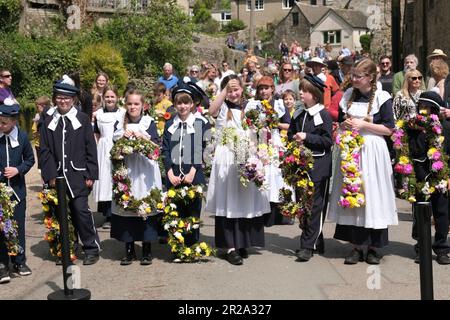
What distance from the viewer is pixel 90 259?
7102 mm

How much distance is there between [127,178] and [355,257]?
2.62m

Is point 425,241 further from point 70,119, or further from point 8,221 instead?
point 70,119

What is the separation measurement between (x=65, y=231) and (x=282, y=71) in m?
6.45

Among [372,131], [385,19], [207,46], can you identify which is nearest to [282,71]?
[372,131]

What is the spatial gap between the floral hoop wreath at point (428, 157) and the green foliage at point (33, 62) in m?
16.5

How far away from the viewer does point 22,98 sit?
839 inches

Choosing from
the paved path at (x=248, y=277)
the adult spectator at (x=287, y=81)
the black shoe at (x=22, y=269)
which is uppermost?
the adult spectator at (x=287, y=81)

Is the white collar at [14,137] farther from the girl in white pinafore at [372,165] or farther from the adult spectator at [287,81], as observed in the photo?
the adult spectator at [287,81]

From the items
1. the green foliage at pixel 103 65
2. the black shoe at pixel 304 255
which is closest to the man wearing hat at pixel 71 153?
the black shoe at pixel 304 255

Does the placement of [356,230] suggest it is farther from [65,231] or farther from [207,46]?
[207,46]

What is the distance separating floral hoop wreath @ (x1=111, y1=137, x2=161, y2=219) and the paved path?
66cm

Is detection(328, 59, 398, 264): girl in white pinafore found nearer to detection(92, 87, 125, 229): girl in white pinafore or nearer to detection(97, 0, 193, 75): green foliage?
detection(92, 87, 125, 229): girl in white pinafore

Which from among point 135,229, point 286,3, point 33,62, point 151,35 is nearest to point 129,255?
point 135,229

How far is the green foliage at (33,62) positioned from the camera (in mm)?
21297
